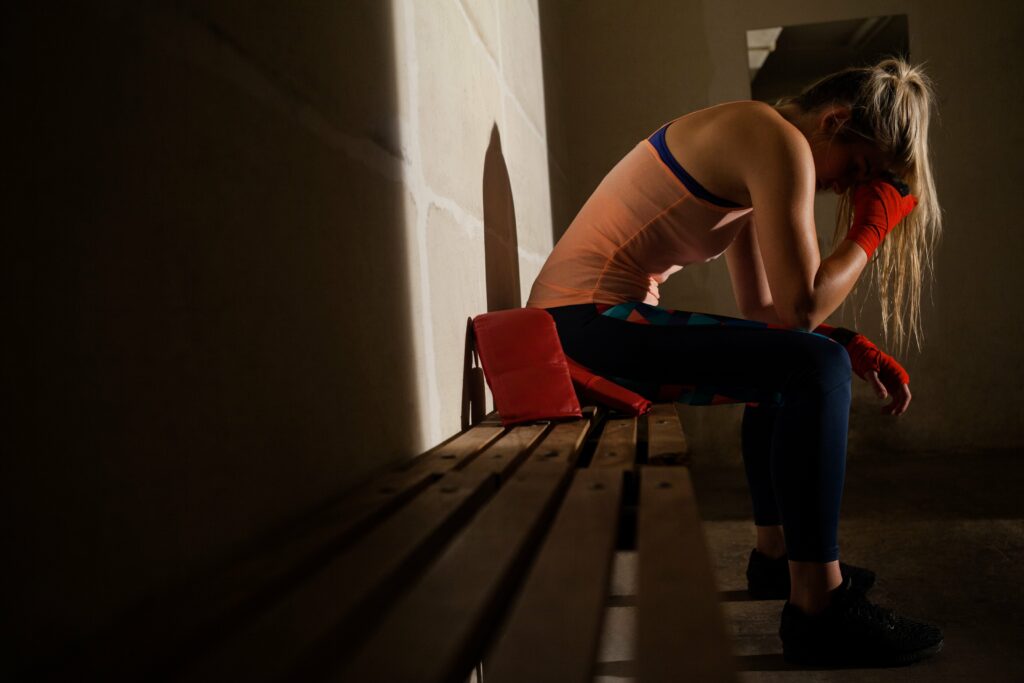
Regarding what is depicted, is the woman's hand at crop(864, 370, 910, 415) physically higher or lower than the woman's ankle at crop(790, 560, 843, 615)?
higher

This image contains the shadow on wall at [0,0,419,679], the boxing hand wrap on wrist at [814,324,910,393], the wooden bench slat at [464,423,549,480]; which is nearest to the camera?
the shadow on wall at [0,0,419,679]

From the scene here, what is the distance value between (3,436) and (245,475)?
330mm

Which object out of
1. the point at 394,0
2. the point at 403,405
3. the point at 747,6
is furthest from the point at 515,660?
the point at 747,6

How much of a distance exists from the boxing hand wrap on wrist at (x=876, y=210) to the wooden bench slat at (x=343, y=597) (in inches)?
42.6

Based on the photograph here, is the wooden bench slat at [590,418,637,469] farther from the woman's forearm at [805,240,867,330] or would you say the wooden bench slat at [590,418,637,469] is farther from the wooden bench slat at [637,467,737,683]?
the woman's forearm at [805,240,867,330]

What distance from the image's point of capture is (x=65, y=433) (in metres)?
0.64

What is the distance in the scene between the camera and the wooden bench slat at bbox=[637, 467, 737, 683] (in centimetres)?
49

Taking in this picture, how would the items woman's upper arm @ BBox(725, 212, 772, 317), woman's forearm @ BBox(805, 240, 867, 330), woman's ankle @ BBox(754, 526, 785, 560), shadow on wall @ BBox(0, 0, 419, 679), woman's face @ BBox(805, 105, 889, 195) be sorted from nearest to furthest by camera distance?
shadow on wall @ BBox(0, 0, 419, 679) → woman's forearm @ BBox(805, 240, 867, 330) → woman's face @ BBox(805, 105, 889, 195) → woman's ankle @ BBox(754, 526, 785, 560) → woman's upper arm @ BBox(725, 212, 772, 317)

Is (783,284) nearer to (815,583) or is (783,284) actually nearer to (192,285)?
(815,583)

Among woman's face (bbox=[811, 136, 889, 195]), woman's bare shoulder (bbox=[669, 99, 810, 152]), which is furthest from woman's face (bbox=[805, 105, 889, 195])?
woman's bare shoulder (bbox=[669, 99, 810, 152])

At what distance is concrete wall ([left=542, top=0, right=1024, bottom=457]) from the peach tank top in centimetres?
188

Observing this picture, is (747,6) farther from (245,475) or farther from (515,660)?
(515,660)

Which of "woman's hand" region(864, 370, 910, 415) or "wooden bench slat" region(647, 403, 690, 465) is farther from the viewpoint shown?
"woman's hand" region(864, 370, 910, 415)

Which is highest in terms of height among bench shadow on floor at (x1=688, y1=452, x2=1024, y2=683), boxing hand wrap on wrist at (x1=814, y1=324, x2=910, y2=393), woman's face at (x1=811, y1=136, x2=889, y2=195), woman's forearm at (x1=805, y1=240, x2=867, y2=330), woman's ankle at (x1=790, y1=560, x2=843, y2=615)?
woman's face at (x1=811, y1=136, x2=889, y2=195)
